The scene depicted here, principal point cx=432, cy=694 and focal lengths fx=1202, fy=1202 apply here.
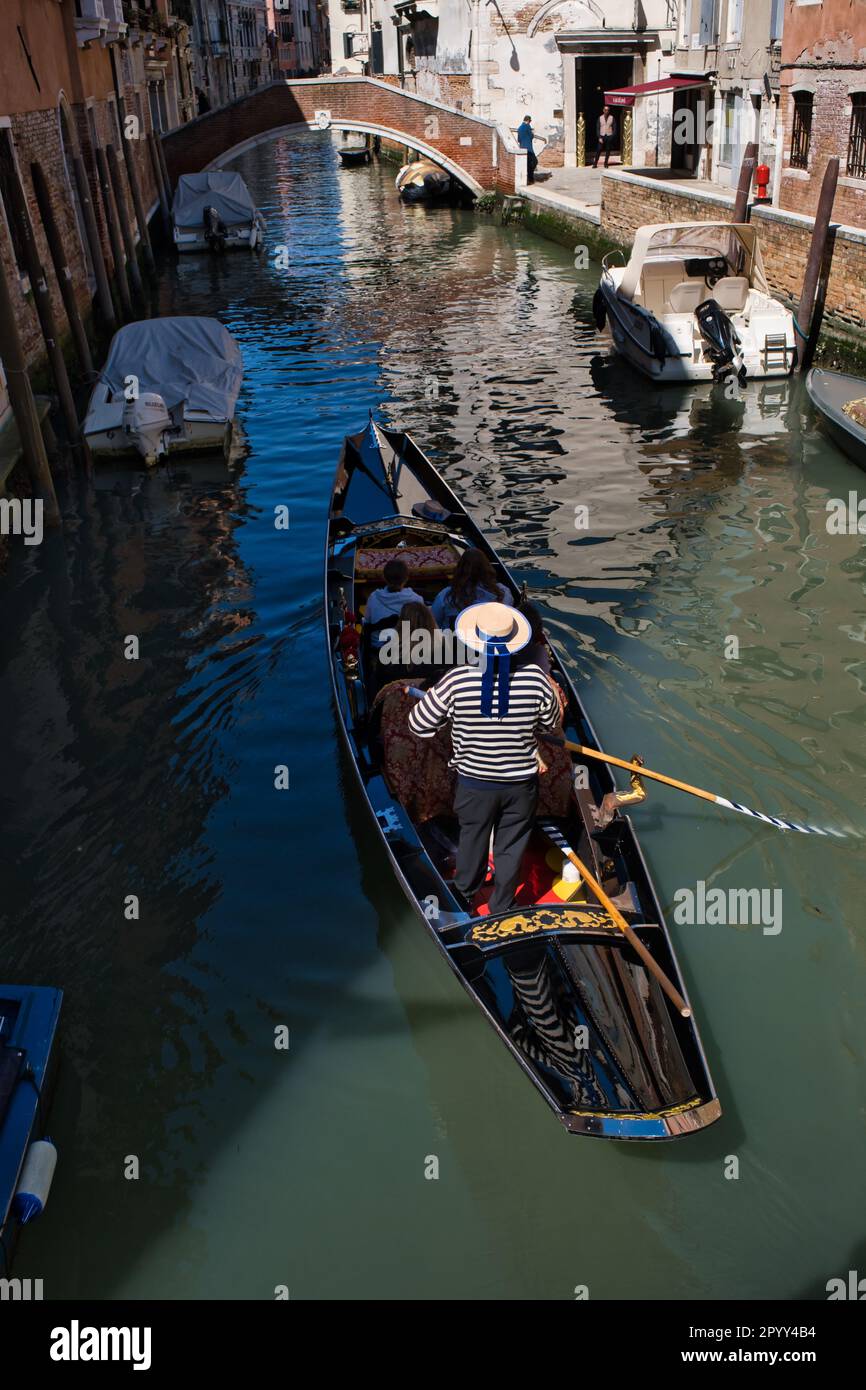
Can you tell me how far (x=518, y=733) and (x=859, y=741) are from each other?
2.34 metres

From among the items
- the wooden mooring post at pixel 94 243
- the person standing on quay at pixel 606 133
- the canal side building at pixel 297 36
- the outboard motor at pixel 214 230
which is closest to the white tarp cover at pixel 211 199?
the outboard motor at pixel 214 230

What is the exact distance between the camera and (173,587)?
758 centimetres

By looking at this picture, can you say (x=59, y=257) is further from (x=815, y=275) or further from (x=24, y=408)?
(x=815, y=275)

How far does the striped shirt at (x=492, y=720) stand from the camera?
3.64 m

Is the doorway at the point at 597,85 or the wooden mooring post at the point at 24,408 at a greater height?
the doorway at the point at 597,85

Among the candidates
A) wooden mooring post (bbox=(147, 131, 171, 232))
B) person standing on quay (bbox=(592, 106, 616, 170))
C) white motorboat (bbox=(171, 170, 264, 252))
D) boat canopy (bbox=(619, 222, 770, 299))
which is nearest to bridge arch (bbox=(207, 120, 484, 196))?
wooden mooring post (bbox=(147, 131, 171, 232))

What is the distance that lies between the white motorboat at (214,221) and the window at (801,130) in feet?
30.4

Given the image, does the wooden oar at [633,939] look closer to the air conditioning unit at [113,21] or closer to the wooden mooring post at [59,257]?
the wooden mooring post at [59,257]

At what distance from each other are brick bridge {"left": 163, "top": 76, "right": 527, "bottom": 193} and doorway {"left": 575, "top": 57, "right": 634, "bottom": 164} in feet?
6.56

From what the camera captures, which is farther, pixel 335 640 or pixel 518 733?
pixel 335 640

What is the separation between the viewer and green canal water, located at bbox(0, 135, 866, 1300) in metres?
3.31

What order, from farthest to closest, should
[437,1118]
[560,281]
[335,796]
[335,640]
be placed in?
1. [560,281]
2. [335,640]
3. [335,796]
4. [437,1118]
